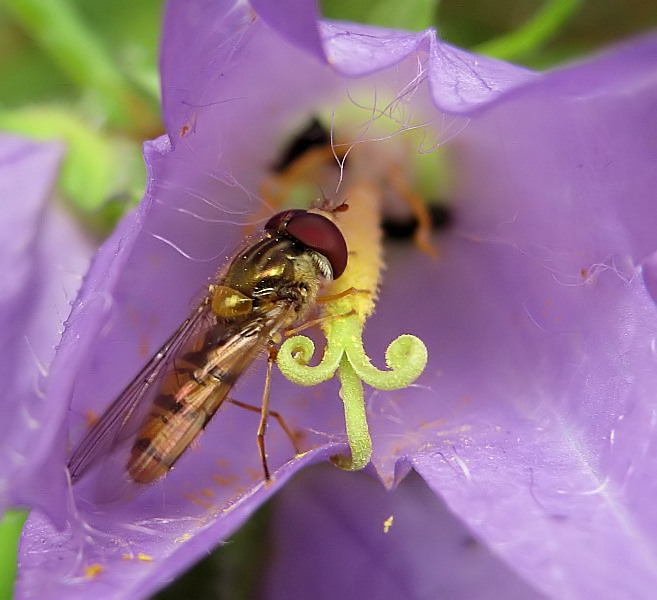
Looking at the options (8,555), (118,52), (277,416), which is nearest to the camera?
(277,416)

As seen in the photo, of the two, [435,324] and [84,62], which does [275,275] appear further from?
[84,62]

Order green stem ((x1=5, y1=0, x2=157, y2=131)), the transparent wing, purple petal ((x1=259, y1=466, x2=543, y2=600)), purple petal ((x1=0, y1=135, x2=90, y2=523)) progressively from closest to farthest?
purple petal ((x1=0, y1=135, x2=90, y2=523))
the transparent wing
purple petal ((x1=259, y1=466, x2=543, y2=600))
green stem ((x1=5, y1=0, x2=157, y2=131))

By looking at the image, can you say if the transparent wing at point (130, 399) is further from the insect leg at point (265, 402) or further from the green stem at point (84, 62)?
the green stem at point (84, 62)

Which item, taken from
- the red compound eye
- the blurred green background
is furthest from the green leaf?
the red compound eye

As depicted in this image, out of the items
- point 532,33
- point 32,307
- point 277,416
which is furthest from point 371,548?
point 532,33

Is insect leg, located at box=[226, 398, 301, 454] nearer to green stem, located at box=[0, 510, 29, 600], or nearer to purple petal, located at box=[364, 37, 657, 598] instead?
purple petal, located at box=[364, 37, 657, 598]

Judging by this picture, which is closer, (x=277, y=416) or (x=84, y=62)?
(x=277, y=416)

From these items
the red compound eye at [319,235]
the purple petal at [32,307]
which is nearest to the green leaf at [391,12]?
the red compound eye at [319,235]
